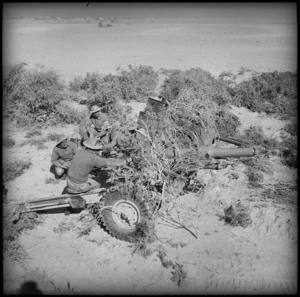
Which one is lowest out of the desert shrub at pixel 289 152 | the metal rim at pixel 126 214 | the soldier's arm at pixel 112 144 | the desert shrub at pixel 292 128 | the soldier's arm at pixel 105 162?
the desert shrub at pixel 292 128

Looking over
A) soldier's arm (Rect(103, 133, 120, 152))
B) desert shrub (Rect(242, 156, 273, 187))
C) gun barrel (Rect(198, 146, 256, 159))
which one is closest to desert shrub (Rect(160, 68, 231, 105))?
desert shrub (Rect(242, 156, 273, 187))

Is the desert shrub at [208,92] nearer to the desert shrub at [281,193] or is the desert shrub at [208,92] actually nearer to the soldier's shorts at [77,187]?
the desert shrub at [281,193]

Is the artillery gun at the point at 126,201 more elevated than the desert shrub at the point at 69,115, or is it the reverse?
the artillery gun at the point at 126,201

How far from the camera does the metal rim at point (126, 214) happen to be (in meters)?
5.92

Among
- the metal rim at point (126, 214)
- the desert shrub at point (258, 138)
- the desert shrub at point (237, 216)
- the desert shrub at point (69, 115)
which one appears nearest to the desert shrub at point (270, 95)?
the desert shrub at point (258, 138)

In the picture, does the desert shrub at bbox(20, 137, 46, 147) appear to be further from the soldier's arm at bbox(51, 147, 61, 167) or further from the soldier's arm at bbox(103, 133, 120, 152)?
the soldier's arm at bbox(103, 133, 120, 152)

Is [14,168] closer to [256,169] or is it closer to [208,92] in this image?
[256,169]

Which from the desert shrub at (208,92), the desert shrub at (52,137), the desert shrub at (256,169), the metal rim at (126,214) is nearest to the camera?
the metal rim at (126,214)

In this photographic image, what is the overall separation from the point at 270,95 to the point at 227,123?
3.24m

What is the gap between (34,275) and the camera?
5.45 meters

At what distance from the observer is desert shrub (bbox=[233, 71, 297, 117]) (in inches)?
463

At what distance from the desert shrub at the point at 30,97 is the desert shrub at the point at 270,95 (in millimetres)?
6795

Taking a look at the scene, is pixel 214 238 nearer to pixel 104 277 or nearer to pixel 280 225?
pixel 280 225

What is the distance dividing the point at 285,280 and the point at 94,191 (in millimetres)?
3570
